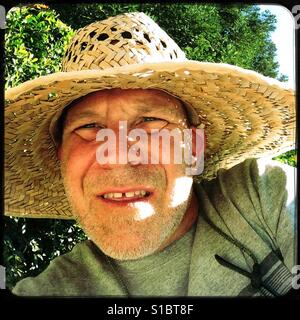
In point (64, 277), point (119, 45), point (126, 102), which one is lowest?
point (64, 277)

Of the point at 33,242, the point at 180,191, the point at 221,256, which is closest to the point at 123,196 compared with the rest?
the point at 180,191

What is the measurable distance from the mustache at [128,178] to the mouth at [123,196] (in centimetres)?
2

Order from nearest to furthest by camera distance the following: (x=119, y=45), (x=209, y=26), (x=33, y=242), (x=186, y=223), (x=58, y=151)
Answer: (x=119, y=45), (x=186, y=223), (x=58, y=151), (x=33, y=242), (x=209, y=26)

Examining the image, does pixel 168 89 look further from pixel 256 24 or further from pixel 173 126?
pixel 256 24

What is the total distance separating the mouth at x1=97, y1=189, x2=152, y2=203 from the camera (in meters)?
1.00

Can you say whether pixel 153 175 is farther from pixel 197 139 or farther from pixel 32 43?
pixel 32 43

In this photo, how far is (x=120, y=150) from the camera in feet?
3.28

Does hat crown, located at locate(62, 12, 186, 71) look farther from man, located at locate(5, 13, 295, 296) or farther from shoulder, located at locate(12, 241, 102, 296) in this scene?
shoulder, located at locate(12, 241, 102, 296)

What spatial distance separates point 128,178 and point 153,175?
0.16 ft

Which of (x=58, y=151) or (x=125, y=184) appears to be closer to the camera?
(x=125, y=184)

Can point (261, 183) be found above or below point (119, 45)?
below

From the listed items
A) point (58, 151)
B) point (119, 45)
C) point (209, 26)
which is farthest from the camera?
point (209, 26)

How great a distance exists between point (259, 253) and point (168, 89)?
0.36m

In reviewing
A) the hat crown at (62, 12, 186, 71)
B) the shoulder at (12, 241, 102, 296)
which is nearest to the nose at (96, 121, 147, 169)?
the hat crown at (62, 12, 186, 71)
